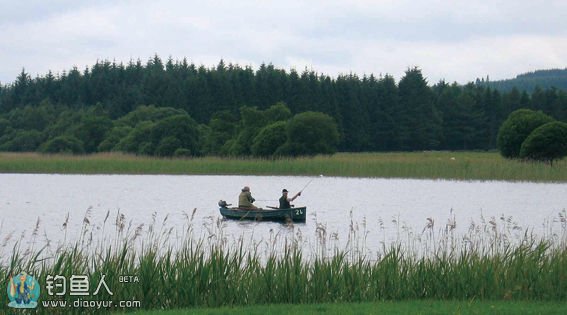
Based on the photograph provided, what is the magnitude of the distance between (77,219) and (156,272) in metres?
18.9

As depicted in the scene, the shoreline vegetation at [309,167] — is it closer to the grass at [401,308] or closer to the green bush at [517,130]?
the green bush at [517,130]

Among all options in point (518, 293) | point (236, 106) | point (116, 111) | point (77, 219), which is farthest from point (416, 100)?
point (518, 293)

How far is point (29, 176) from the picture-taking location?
185 feet

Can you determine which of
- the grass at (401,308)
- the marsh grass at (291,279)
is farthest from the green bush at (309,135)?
the grass at (401,308)

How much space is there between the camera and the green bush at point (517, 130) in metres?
55.2

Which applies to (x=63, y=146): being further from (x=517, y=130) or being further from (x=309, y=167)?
(x=517, y=130)

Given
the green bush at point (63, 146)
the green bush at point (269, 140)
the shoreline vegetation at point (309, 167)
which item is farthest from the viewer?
the green bush at point (63, 146)

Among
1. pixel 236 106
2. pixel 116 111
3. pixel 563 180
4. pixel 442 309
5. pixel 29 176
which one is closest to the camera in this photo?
pixel 442 309

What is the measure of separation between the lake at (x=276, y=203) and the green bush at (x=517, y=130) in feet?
29.3

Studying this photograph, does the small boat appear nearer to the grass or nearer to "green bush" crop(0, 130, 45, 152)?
the grass

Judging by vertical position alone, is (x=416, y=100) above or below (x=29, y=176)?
above

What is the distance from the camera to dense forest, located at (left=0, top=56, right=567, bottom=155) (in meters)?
88.1

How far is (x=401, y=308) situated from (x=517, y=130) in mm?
45212

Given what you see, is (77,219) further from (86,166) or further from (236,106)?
(236,106)
